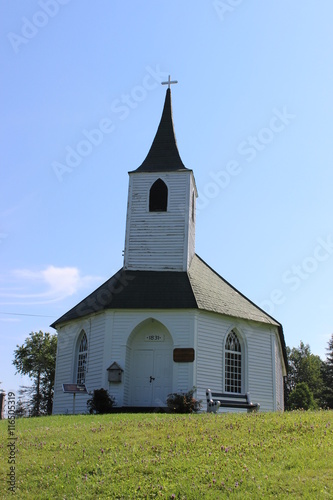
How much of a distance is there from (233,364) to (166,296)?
4033mm

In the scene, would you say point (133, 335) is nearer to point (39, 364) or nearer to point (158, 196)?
point (158, 196)

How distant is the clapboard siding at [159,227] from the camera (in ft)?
80.8

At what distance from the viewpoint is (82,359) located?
24.4 meters

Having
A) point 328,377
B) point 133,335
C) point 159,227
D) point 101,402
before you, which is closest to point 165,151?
point 159,227

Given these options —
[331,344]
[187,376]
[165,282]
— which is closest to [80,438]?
[187,376]

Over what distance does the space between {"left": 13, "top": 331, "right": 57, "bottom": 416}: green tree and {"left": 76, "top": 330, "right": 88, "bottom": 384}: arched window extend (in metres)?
22.9

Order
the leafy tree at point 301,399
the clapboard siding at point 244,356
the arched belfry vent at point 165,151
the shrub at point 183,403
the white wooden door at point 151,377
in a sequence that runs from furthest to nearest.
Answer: the leafy tree at point 301,399
the arched belfry vent at point 165,151
the white wooden door at point 151,377
the clapboard siding at point 244,356
the shrub at point 183,403

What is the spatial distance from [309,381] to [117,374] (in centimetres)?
5012

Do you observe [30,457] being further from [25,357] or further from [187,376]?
[25,357]

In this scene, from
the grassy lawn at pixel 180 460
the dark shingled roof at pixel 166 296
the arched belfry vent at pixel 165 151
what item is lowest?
the grassy lawn at pixel 180 460

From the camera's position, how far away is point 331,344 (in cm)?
5719

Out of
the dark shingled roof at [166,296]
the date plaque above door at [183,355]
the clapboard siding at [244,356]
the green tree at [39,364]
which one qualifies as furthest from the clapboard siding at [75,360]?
the green tree at [39,364]

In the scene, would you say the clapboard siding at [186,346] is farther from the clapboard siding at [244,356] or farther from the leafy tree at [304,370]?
the leafy tree at [304,370]

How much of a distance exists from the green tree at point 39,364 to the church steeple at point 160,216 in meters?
24.6
